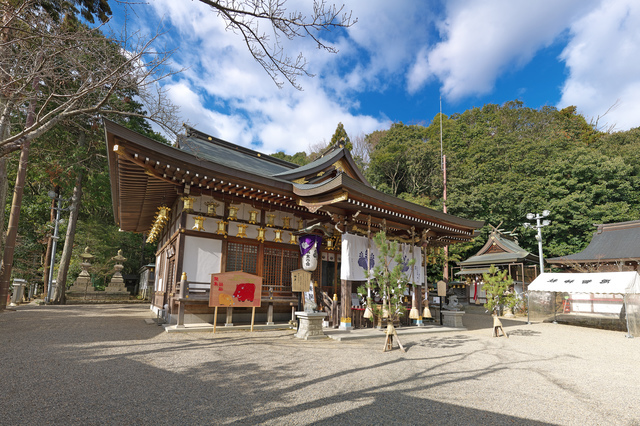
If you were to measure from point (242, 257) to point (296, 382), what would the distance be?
21.9 ft

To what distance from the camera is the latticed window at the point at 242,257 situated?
10.7 metres

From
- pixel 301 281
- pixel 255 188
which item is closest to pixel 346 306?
pixel 301 281

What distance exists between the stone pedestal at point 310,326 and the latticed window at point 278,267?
8.48ft

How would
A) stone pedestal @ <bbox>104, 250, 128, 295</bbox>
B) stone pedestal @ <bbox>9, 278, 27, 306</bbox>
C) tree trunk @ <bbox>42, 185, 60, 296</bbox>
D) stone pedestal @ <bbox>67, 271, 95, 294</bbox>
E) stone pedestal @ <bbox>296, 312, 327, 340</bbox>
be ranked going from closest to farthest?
stone pedestal @ <bbox>296, 312, 327, 340</bbox> → stone pedestal @ <bbox>9, 278, 27, 306</bbox> → tree trunk @ <bbox>42, 185, 60, 296</bbox> → stone pedestal @ <bbox>67, 271, 95, 294</bbox> → stone pedestal @ <bbox>104, 250, 128, 295</bbox>

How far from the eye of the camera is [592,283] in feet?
43.9

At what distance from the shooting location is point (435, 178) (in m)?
34.1

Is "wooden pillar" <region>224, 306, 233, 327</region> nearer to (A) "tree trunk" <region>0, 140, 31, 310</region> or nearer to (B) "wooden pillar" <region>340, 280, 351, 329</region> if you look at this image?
(B) "wooden pillar" <region>340, 280, 351, 329</region>

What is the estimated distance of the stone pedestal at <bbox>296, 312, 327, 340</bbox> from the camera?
28.2 ft

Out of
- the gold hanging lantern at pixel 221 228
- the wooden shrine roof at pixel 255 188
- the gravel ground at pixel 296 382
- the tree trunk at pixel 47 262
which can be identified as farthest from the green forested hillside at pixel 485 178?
the gravel ground at pixel 296 382

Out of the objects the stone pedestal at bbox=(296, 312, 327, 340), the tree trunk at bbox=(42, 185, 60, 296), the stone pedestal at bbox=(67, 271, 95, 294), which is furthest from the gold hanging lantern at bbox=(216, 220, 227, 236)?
the stone pedestal at bbox=(67, 271, 95, 294)

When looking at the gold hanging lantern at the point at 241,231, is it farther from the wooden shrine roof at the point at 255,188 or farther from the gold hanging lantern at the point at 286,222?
the gold hanging lantern at the point at 286,222

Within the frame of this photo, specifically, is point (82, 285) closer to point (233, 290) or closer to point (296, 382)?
point (233, 290)

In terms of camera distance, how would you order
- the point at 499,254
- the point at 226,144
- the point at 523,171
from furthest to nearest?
the point at 523,171, the point at 499,254, the point at 226,144

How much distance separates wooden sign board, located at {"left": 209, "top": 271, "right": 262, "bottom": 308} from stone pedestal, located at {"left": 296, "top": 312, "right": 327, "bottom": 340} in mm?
1627
